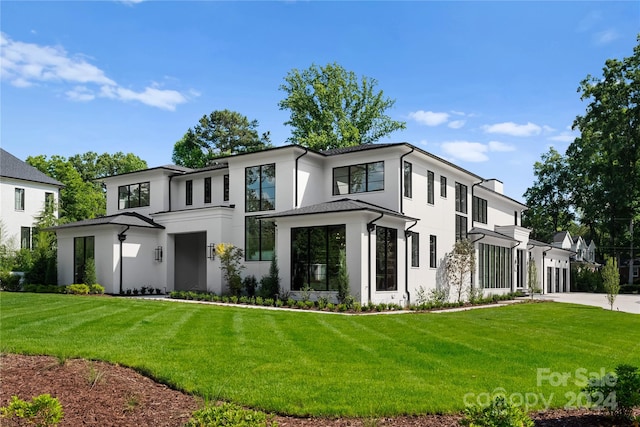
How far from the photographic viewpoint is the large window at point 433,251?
77.7 feet

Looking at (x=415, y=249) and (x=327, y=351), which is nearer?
(x=327, y=351)

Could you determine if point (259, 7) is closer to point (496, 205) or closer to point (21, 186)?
point (496, 205)

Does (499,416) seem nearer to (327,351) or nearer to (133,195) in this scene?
(327,351)

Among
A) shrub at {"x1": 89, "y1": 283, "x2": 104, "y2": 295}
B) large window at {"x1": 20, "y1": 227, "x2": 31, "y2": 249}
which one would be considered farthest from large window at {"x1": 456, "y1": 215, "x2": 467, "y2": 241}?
large window at {"x1": 20, "y1": 227, "x2": 31, "y2": 249}

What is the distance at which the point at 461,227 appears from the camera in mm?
26641

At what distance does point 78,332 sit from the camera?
1070 centimetres

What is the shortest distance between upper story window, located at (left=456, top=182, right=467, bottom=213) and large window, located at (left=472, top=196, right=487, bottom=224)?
4.98 ft

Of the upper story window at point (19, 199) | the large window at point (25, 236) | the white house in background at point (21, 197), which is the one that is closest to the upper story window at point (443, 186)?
the white house in background at point (21, 197)

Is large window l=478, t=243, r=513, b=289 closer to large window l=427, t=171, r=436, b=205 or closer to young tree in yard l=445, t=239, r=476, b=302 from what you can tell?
young tree in yard l=445, t=239, r=476, b=302

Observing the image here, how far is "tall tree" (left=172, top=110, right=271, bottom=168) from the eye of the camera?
173ft

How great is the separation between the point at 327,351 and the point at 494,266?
21.7m

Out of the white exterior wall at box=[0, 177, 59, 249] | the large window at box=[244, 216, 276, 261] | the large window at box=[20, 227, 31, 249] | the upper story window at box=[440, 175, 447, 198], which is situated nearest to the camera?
the large window at box=[244, 216, 276, 261]

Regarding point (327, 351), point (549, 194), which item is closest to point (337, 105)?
point (549, 194)

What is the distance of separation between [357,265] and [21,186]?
27.3 m
